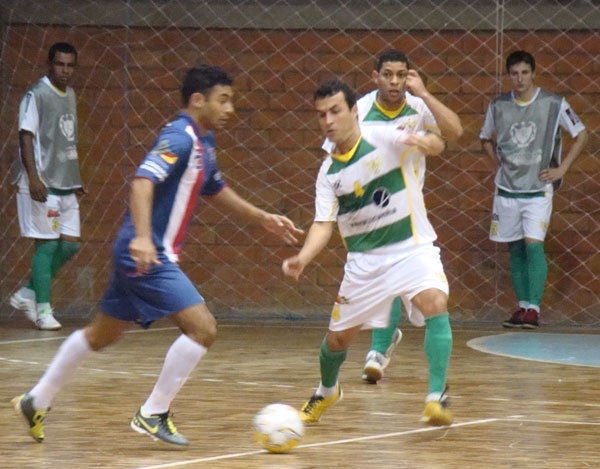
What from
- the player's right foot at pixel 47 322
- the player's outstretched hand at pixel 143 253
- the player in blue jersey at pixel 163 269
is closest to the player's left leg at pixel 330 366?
the player in blue jersey at pixel 163 269

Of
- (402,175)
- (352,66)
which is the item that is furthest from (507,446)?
(352,66)

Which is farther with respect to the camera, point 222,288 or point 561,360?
point 222,288

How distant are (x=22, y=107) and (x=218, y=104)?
4.62 metres

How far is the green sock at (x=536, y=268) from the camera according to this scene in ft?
29.4

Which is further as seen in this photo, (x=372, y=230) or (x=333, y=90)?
(x=372, y=230)

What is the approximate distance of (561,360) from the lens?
703cm

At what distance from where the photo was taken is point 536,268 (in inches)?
352

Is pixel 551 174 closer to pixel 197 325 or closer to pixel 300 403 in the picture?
pixel 300 403

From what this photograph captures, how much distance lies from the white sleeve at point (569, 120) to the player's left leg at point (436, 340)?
14.9ft

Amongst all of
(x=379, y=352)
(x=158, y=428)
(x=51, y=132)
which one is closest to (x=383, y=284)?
(x=158, y=428)

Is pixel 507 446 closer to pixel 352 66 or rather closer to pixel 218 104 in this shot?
pixel 218 104

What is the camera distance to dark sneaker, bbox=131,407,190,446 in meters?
4.25

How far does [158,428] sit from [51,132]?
5028 millimetres

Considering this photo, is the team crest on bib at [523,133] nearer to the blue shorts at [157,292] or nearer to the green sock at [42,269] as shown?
the green sock at [42,269]
